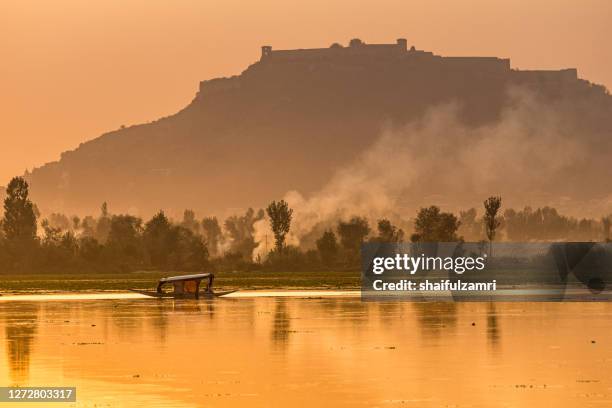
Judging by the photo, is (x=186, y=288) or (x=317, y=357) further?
(x=186, y=288)

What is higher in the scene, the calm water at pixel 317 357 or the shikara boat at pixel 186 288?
the shikara boat at pixel 186 288

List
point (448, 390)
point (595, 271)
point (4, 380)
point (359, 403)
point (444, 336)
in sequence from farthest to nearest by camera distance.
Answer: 1. point (595, 271)
2. point (444, 336)
3. point (4, 380)
4. point (448, 390)
5. point (359, 403)

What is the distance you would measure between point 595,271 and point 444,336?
7831 centimetres

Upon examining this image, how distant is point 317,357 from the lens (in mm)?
47625

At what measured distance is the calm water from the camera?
121ft

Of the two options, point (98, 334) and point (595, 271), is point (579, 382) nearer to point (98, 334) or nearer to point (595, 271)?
point (98, 334)

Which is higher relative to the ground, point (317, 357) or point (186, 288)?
point (186, 288)

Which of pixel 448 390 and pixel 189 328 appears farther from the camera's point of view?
pixel 189 328

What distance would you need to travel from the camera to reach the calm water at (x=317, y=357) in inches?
1452

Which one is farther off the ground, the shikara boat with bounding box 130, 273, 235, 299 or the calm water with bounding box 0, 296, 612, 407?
the shikara boat with bounding box 130, 273, 235, 299

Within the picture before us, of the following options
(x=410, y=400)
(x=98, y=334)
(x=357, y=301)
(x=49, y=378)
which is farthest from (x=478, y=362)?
(x=357, y=301)

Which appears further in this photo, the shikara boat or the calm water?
the shikara boat

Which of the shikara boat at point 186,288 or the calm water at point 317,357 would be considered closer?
the calm water at point 317,357

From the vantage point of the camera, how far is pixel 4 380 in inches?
1594
